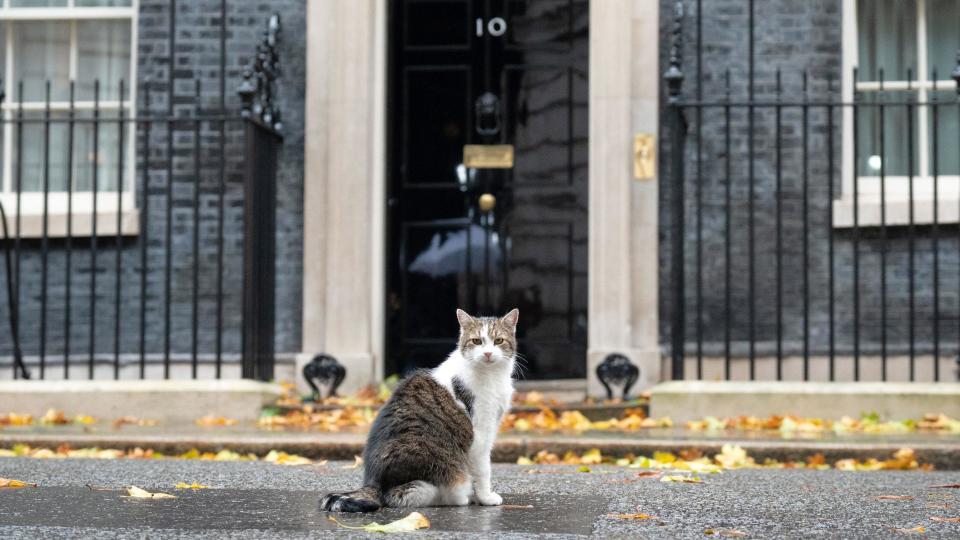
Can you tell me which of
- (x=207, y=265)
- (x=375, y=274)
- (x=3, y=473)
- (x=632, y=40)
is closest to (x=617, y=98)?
(x=632, y=40)

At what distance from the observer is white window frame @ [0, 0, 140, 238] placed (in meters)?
9.80

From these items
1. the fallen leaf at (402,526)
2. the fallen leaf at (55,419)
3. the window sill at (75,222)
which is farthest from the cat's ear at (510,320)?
the window sill at (75,222)

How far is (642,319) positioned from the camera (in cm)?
949

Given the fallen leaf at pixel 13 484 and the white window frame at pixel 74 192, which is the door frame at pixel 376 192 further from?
the fallen leaf at pixel 13 484

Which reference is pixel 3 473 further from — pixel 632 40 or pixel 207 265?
pixel 632 40

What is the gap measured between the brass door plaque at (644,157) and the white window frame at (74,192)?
3.33m

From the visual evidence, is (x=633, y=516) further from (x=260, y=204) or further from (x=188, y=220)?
(x=188, y=220)

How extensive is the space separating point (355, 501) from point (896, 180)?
598cm

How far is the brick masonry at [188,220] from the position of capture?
9820 millimetres

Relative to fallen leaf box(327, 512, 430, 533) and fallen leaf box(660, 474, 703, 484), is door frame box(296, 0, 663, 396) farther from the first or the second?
fallen leaf box(327, 512, 430, 533)

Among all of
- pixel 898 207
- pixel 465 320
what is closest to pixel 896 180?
pixel 898 207

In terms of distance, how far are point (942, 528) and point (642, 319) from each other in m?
4.85

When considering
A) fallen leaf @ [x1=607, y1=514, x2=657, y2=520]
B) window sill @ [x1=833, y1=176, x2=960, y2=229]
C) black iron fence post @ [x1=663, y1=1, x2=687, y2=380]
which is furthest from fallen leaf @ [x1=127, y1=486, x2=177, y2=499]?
window sill @ [x1=833, y1=176, x2=960, y2=229]

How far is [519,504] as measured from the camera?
5.22 m
